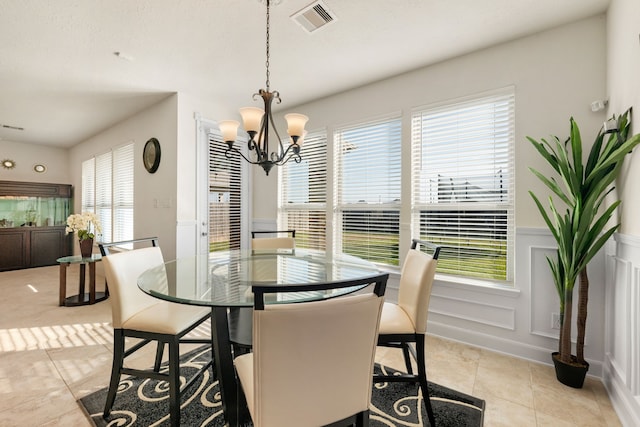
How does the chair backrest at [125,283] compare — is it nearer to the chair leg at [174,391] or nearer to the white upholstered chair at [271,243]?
the chair leg at [174,391]

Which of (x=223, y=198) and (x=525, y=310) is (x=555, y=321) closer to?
(x=525, y=310)

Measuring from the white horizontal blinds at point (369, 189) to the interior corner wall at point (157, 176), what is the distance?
6.63 feet

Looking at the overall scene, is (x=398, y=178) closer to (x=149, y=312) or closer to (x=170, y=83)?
(x=149, y=312)

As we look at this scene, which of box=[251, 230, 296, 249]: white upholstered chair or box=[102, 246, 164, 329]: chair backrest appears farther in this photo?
box=[251, 230, 296, 249]: white upholstered chair

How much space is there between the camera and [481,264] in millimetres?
2637

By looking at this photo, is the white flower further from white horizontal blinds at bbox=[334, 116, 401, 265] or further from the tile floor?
white horizontal blinds at bbox=[334, 116, 401, 265]

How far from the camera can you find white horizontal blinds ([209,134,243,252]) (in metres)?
3.98

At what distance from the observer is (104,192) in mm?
5348

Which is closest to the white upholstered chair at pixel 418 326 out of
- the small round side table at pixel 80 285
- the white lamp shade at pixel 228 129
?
the white lamp shade at pixel 228 129

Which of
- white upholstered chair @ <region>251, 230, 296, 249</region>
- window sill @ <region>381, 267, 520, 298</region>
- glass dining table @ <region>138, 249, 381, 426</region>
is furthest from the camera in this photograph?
white upholstered chair @ <region>251, 230, 296, 249</region>

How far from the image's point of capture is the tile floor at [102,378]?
1.68 meters

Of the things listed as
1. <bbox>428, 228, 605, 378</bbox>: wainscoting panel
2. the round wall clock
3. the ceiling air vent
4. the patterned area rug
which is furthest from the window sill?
the round wall clock

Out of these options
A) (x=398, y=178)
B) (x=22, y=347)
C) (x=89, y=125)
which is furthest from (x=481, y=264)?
(x=89, y=125)

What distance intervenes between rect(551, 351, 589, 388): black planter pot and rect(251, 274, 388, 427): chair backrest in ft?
5.92
